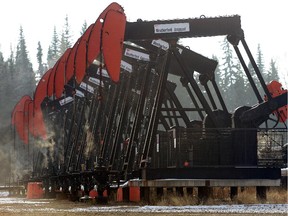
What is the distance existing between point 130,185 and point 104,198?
3.79 feet

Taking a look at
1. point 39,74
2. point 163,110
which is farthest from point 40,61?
point 163,110

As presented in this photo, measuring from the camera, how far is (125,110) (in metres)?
25.0

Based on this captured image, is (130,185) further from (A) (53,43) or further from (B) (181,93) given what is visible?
(A) (53,43)

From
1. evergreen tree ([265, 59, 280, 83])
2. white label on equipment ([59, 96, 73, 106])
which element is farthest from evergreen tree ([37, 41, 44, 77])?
white label on equipment ([59, 96, 73, 106])

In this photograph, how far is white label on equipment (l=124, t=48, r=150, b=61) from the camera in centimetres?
2412

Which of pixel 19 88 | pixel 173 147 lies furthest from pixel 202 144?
pixel 19 88

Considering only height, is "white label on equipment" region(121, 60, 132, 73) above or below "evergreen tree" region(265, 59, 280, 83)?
below

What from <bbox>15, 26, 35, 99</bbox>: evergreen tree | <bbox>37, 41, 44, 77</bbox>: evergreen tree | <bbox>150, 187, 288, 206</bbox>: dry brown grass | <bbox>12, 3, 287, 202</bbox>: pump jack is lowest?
<bbox>150, 187, 288, 206</bbox>: dry brown grass

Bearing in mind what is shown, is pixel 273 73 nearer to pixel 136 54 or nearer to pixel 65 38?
pixel 65 38

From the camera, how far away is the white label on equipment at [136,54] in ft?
79.2

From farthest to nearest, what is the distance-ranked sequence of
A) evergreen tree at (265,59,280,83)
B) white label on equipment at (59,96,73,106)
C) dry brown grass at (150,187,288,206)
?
evergreen tree at (265,59,280,83) → white label on equipment at (59,96,73,106) → dry brown grass at (150,187,288,206)

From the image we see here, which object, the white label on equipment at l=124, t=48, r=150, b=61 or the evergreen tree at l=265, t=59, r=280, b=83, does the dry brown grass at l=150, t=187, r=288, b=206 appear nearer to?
the white label on equipment at l=124, t=48, r=150, b=61

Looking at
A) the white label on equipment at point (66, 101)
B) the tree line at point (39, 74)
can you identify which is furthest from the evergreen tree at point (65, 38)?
the white label on equipment at point (66, 101)

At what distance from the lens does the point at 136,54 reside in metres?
24.3
